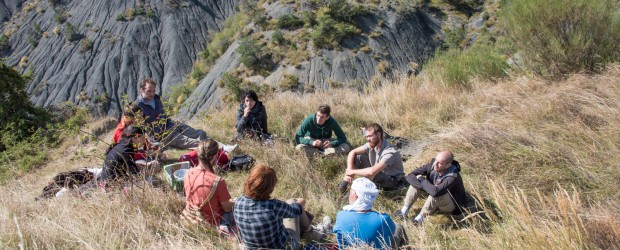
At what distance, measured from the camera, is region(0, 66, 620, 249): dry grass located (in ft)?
8.11

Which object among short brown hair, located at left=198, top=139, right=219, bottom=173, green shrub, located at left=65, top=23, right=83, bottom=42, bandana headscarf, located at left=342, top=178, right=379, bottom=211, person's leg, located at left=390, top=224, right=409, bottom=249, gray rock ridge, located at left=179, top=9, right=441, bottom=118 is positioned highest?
short brown hair, located at left=198, top=139, right=219, bottom=173

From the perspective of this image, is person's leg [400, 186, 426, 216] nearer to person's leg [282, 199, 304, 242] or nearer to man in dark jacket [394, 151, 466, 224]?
man in dark jacket [394, 151, 466, 224]

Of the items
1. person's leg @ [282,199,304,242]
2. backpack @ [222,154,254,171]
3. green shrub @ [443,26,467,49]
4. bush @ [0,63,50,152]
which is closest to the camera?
person's leg @ [282,199,304,242]

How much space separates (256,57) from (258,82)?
2.06m

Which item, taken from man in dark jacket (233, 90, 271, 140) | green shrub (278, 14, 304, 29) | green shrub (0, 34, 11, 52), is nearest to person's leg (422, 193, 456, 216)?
man in dark jacket (233, 90, 271, 140)

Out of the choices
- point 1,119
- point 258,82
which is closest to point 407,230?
point 1,119

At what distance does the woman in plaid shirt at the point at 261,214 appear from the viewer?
282 cm

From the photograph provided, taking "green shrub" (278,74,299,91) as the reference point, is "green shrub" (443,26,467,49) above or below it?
above

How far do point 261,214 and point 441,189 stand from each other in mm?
1668

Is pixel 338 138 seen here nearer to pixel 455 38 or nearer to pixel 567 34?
pixel 567 34

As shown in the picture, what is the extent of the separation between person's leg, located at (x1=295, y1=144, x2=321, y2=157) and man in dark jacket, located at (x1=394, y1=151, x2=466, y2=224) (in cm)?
178

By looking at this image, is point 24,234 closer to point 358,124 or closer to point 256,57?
point 358,124

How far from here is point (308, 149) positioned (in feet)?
17.3

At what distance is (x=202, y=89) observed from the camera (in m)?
26.9
